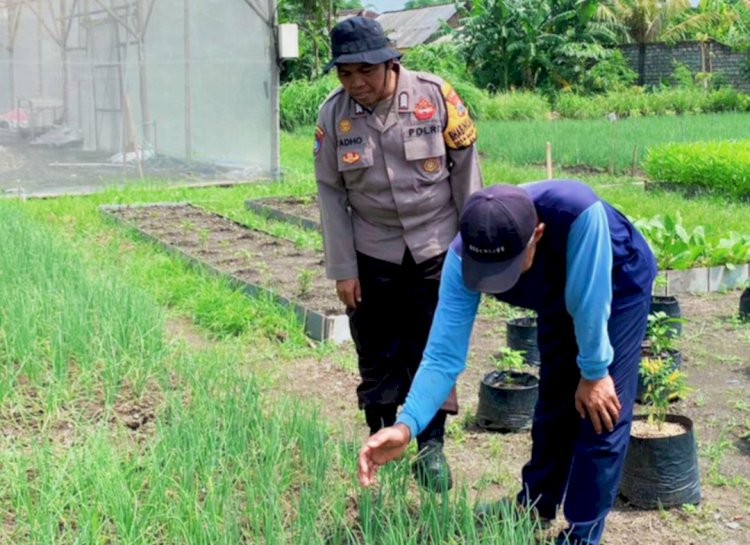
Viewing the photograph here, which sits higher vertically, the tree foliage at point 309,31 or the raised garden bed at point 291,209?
the tree foliage at point 309,31

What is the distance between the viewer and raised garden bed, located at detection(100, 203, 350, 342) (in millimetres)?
5008

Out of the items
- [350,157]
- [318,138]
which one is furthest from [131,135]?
[350,157]

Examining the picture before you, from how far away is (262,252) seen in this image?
686 centimetres

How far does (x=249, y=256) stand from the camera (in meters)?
6.54

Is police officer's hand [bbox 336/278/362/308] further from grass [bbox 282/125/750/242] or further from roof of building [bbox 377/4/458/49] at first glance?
roof of building [bbox 377/4/458/49]

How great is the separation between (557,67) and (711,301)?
18032 mm

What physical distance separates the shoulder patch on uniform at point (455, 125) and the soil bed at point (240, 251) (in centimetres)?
207

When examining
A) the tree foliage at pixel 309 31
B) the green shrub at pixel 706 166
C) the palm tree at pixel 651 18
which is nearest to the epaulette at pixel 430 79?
the green shrub at pixel 706 166

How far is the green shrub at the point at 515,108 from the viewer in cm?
1945

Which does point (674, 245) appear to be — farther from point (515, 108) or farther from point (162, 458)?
point (515, 108)

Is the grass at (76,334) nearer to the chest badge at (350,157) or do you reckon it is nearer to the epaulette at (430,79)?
the chest badge at (350,157)

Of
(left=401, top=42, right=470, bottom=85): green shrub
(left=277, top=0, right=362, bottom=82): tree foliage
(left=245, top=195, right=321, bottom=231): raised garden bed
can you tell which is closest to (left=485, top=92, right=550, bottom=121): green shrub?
(left=401, top=42, right=470, bottom=85): green shrub

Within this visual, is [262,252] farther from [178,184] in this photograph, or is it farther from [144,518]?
[144,518]

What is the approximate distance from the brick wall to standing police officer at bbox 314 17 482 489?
72.4 ft
